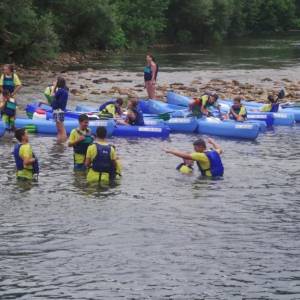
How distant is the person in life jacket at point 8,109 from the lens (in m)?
16.7

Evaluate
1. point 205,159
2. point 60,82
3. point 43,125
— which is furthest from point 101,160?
point 43,125

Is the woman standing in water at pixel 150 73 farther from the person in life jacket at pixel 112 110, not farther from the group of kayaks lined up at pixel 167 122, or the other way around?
the person in life jacket at pixel 112 110

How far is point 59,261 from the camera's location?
9.30 meters

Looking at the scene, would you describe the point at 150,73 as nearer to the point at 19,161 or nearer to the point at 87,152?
the point at 87,152

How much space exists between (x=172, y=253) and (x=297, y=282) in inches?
66.0

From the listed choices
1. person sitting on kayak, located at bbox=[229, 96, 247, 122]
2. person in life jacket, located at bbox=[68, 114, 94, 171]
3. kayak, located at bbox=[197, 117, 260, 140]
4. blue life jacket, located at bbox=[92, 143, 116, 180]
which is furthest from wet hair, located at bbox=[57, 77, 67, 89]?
person sitting on kayak, located at bbox=[229, 96, 247, 122]

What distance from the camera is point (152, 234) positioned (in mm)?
10367

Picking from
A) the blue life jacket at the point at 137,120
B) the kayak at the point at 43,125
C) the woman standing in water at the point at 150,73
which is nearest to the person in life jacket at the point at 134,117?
the blue life jacket at the point at 137,120

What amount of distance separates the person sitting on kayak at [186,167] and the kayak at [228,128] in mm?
4036

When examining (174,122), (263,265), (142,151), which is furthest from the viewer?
(174,122)

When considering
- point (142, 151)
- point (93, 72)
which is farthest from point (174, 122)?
point (93, 72)

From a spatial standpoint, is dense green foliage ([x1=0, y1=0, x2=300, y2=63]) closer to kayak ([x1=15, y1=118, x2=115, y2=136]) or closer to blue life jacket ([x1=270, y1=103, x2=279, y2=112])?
blue life jacket ([x1=270, y1=103, x2=279, y2=112])

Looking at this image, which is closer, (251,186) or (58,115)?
(251,186)

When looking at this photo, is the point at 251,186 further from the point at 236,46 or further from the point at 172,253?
the point at 236,46
